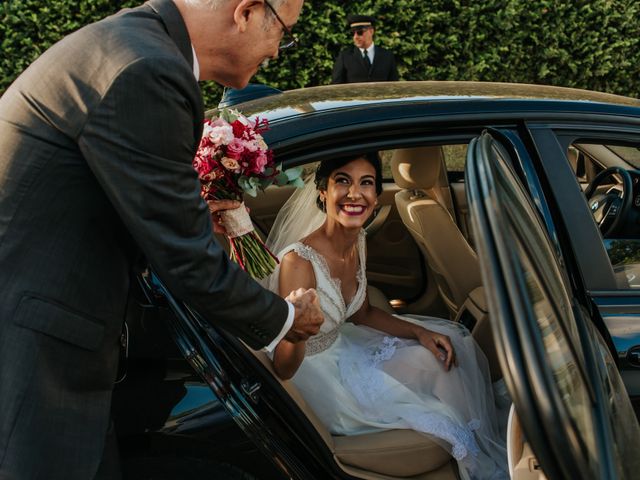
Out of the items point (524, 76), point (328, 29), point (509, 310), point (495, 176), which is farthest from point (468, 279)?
point (524, 76)

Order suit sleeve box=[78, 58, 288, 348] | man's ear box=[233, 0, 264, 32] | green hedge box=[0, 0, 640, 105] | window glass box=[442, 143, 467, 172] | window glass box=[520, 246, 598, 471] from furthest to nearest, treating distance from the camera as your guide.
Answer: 1. green hedge box=[0, 0, 640, 105]
2. window glass box=[442, 143, 467, 172]
3. man's ear box=[233, 0, 264, 32]
4. suit sleeve box=[78, 58, 288, 348]
5. window glass box=[520, 246, 598, 471]

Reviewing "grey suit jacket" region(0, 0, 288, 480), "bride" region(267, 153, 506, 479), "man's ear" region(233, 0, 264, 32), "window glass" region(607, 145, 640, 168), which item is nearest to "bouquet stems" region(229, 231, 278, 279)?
"bride" region(267, 153, 506, 479)

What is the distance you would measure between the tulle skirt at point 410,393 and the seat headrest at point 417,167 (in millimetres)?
702

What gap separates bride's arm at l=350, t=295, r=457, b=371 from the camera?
260 centimetres

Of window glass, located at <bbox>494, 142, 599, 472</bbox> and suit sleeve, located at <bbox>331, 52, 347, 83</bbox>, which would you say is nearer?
window glass, located at <bbox>494, 142, 599, 472</bbox>

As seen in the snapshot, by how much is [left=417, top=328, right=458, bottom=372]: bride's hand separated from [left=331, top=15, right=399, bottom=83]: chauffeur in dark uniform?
18.3 feet

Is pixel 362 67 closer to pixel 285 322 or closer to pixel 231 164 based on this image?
pixel 231 164

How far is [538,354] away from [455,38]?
832 cm

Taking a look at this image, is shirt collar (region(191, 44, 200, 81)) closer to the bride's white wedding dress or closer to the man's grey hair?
the man's grey hair

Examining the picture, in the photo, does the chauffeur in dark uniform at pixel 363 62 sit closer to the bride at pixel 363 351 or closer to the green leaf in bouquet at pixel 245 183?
the bride at pixel 363 351

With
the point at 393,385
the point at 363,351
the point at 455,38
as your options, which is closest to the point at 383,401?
the point at 393,385

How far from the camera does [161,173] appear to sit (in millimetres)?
→ 1363

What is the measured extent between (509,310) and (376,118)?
1220 mm

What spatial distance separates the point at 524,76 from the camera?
30.9 feet
